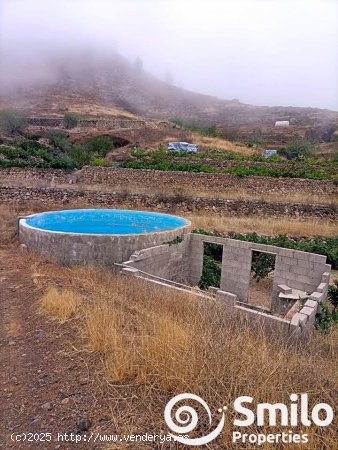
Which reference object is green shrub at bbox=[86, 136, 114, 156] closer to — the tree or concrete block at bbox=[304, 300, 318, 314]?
the tree

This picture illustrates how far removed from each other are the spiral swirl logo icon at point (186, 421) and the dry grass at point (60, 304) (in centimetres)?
236

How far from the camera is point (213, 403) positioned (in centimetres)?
278

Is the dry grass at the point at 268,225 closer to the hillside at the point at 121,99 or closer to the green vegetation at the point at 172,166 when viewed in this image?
the green vegetation at the point at 172,166

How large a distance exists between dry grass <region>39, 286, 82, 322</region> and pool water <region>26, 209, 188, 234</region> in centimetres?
567

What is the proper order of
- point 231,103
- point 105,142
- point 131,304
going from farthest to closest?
point 231,103
point 105,142
point 131,304

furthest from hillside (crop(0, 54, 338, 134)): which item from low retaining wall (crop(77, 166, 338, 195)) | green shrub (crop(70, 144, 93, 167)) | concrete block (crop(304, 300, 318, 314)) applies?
concrete block (crop(304, 300, 318, 314))

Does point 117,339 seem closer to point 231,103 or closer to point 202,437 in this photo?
point 202,437

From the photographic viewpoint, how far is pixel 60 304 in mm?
5062

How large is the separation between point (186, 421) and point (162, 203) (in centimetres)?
1588

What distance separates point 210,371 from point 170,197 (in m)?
15.7

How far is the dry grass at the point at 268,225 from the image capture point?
14.9 meters

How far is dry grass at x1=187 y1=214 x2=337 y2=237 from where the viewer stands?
14859 mm

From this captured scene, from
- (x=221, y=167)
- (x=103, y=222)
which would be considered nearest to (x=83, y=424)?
(x=103, y=222)

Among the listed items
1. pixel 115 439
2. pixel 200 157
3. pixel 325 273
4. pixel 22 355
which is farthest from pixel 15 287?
pixel 200 157
